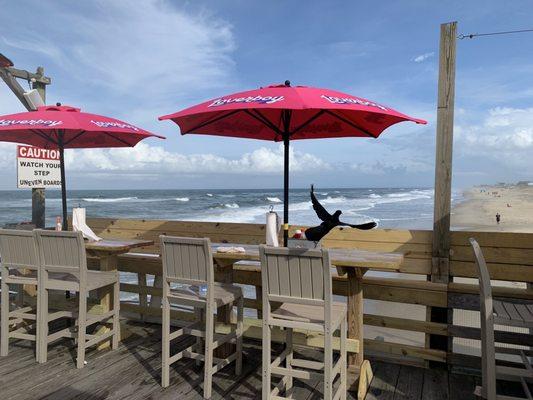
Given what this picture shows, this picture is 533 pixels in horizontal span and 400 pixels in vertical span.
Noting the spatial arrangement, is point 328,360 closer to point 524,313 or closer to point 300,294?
point 300,294

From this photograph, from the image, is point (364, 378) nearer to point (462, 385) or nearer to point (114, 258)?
point (462, 385)

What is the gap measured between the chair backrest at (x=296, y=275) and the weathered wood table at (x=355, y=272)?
0.46 metres

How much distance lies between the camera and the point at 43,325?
3396 millimetres

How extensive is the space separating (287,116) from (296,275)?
151 centimetres

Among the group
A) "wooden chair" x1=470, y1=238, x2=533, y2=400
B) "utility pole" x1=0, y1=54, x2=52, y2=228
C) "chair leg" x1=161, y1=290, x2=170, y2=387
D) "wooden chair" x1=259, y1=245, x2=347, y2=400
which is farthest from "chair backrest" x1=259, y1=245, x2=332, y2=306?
"utility pole" x1=0, y1=54, x2=52, y2=228

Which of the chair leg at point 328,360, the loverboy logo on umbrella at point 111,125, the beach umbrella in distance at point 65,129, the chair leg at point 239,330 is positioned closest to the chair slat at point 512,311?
the chair leg at point 328,360

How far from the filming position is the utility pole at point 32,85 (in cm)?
571

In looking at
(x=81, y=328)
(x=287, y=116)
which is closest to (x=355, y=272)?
(x=287, y=116)

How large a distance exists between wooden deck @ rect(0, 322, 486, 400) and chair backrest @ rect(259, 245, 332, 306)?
0.94 metres

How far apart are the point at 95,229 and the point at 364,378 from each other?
3858 mm

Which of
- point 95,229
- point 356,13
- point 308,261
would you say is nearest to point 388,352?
point 308,261

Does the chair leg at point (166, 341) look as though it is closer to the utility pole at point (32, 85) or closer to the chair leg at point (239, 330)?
the chair leg at point (239, 330)

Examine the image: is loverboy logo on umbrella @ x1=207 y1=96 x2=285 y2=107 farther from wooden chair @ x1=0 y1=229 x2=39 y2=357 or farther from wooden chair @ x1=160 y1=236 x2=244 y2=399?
wooden chair @ x1=0 y1=229 x2=39 y2=357

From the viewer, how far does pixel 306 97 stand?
277 centimetres
